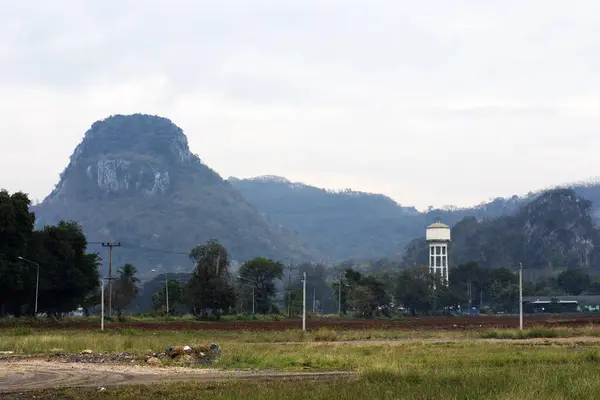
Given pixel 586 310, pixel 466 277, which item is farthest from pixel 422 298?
pixel 586 310

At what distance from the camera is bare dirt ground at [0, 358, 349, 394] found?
95.1ft

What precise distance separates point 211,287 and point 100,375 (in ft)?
293

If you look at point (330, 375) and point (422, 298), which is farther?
point (422, 298)

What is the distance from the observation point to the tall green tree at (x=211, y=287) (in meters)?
121

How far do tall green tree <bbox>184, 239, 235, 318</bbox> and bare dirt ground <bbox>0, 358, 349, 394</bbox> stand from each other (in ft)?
273

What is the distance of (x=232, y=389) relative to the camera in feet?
83.2

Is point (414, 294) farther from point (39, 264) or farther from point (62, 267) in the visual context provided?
point (39, 264)

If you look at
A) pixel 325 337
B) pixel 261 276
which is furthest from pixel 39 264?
pixel 261 276

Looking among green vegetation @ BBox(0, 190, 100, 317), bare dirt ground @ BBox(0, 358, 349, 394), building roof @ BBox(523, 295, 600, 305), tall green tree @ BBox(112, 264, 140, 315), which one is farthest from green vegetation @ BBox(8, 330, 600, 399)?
building roof @ BBox(523, 295, 600, 305)

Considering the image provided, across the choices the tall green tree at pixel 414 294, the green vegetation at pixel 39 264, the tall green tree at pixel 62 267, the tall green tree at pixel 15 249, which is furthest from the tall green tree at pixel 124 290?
the tall green tree at pixel 414 294

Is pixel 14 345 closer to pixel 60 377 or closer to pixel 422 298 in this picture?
pixel 60 377

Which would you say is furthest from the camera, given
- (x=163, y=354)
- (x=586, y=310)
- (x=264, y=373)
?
(x=586, y=310)

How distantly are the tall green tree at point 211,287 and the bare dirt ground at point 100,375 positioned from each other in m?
83.3

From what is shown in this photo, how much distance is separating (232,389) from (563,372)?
10809 mm
